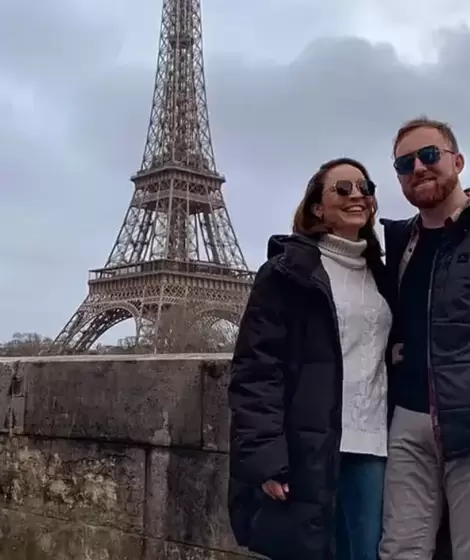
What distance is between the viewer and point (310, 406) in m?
2.24

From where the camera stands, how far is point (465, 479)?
2.14 m

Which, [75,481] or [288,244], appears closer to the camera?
[288,244]

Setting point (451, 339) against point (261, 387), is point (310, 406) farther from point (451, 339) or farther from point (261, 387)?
point (451, 339)

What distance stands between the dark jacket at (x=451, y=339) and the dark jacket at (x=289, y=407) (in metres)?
0.28

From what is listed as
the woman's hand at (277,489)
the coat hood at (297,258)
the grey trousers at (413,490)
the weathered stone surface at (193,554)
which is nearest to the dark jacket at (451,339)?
the grey trousers at (413,490)

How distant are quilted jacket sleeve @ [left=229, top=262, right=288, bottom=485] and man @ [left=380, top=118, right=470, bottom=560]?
0.35 m

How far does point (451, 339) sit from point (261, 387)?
530 millimetres

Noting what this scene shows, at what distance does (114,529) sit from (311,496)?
1.63 meters

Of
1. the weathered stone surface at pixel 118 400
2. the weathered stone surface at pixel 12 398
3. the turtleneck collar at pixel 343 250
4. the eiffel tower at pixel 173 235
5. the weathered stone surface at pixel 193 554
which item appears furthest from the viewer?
the eiffel tower at pixel 173 235

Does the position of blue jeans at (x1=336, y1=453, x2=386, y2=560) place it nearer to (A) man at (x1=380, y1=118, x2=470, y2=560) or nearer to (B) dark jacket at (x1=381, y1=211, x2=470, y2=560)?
(A) man at (x1=380, y1=118, x2=470, y2=560)

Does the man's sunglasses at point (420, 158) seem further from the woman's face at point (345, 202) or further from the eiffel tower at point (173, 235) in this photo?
the eiffel tower at point (173, 235)

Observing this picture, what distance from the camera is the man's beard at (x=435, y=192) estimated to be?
231 centimetres

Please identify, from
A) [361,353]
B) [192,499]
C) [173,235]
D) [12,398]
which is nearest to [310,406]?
[361,353]

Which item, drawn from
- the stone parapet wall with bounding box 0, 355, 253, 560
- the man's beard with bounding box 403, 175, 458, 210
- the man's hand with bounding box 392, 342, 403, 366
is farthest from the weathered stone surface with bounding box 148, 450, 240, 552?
the man's beard with bounding box 403, 175, 458, 210
